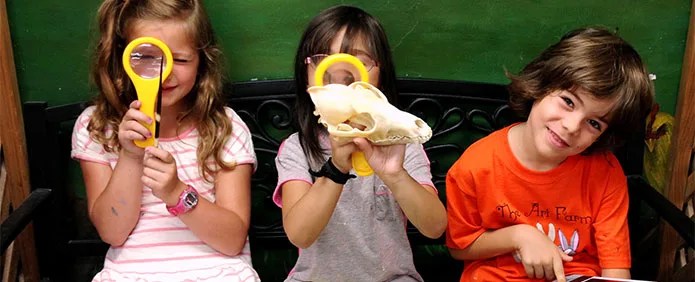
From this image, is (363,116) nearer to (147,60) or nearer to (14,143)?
(147,60)

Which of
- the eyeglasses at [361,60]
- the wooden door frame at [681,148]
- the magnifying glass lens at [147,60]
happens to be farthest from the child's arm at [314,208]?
the wooden door frame at [681,148]

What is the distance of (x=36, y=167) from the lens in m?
1.83

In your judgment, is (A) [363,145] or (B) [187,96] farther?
(B) [187,96]

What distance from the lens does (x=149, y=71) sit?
1476 mm

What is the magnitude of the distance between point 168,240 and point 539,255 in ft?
2.68

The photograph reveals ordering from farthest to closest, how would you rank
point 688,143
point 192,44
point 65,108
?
1. point 688,143
2. point 65,108
3. point 192,44

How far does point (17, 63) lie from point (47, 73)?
8 cm

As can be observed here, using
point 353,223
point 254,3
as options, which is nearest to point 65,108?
point 254,3

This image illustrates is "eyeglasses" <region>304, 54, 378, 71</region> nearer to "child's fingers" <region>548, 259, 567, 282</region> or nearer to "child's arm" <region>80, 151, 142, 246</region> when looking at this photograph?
"child's arm" <region>80, 151, 142, 246</region>

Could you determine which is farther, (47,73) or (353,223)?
(47,73)

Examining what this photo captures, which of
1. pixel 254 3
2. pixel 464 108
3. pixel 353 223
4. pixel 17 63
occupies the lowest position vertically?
pixel 353 223

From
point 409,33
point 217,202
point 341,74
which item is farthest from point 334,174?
point 409,33

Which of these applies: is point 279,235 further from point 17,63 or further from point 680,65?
point 680,65

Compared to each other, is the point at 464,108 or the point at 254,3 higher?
the point at 254,3
